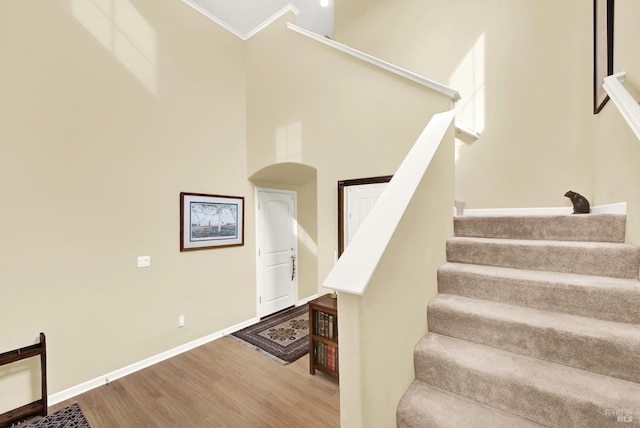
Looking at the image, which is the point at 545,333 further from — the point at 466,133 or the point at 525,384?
the point at 466,133

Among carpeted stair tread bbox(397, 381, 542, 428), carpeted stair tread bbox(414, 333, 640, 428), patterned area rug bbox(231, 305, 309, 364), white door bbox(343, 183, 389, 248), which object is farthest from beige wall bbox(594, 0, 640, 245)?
patterned area rug bbox(231, 305, 309, 364)

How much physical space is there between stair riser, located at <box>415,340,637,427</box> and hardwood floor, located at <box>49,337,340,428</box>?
47.0 inches

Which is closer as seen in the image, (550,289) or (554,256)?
(550,289)

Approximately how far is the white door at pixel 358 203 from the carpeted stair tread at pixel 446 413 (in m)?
1.80

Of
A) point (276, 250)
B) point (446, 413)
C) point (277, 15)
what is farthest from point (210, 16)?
point (446, 413)

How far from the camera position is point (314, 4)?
4.39 metres

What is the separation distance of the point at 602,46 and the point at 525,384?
8.56ft

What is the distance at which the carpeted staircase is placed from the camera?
41.1 inches

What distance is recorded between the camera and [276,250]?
4.50 meters

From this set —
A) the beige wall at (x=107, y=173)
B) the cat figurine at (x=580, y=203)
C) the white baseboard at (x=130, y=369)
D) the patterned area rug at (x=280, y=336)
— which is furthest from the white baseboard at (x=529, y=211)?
the white baseboard at (x=130, y=369)

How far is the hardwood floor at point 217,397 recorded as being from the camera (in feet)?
6.83

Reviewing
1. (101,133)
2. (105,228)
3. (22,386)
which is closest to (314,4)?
(101,133)

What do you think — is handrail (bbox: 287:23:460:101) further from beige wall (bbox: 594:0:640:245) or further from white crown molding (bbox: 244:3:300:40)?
beige wall (bbox: 594:0:640:245)

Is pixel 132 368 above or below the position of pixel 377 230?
below
